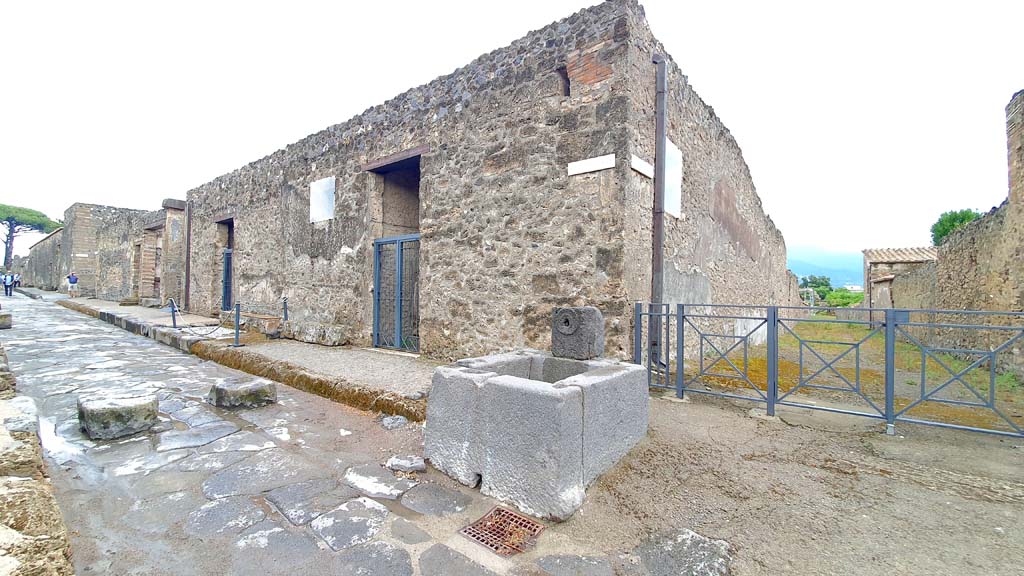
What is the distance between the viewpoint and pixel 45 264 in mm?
29094

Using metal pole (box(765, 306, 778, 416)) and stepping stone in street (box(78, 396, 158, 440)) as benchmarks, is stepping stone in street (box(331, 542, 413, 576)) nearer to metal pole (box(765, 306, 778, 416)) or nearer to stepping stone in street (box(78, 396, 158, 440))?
stepping stone in street (box(78, 396, 158, 440))

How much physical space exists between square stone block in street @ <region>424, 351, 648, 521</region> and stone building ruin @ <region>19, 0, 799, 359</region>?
2.07m

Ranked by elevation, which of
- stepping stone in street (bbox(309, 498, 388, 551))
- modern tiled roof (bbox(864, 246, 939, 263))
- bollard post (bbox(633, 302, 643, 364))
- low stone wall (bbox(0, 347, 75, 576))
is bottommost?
stepping stone in street (bbox(309, 498, 388, 551))

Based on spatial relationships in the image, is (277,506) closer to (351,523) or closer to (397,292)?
(351,523)

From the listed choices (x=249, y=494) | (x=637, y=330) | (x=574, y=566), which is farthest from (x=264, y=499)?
(x=637, y=330)

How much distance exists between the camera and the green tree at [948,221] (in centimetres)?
2580

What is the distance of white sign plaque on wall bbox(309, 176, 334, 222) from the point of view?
8719 millimetres

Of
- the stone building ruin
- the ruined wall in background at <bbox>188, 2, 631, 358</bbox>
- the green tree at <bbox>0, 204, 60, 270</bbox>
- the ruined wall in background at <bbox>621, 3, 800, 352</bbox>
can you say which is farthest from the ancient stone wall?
the green tree at <bbox>0, 204, 60, 270</bbox>

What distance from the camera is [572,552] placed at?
7.30 feet

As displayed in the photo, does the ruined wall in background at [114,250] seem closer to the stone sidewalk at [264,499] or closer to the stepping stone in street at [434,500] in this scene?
the stone sidewalk at [264,499]

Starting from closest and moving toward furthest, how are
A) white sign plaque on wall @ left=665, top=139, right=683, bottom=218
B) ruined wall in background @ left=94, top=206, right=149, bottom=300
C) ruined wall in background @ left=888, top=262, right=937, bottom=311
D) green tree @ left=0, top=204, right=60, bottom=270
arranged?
1. white sign plaque on wall @ left=665, top=139, right=683, bottom=218
2. ruined wall in background @ left=888, top=262, right=937, bottom=311
3. ruined wall in background @ left=94, top=206, right=149, bottom=300
4. green tree @ left=0, top=204, right=60, bottom=270

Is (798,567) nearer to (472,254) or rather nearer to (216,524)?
(216,524)

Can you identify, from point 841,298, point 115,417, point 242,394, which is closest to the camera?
point 115,417

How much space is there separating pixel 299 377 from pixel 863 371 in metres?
8.09
